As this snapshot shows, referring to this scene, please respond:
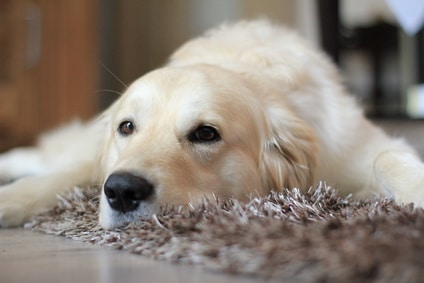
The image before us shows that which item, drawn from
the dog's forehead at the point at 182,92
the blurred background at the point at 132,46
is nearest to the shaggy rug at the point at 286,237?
the dog's forehead at the point at 182,92

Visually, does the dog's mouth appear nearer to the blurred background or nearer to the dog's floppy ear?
the dog's floppy ear

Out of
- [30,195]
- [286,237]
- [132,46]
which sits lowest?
[132,46]

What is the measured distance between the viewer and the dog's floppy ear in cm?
154

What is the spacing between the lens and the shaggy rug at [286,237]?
72 centimetres

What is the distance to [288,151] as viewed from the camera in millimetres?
1569

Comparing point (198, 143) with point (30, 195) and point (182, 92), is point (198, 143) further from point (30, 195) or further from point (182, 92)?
point (30, 195)

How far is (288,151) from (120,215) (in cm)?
53

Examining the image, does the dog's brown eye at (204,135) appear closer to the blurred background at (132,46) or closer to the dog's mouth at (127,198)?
the dog's mouth at (127,198)

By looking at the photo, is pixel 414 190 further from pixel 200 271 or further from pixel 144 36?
pixel 144 36

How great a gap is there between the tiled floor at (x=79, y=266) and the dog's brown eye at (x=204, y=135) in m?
0.36

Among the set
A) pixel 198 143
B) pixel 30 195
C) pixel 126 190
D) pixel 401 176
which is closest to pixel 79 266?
pixel 126 190

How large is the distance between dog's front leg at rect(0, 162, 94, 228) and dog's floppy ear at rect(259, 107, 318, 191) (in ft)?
1.72

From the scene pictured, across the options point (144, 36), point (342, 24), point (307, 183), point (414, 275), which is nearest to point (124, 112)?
point (307, 183)

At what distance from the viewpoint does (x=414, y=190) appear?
134 centimetres
